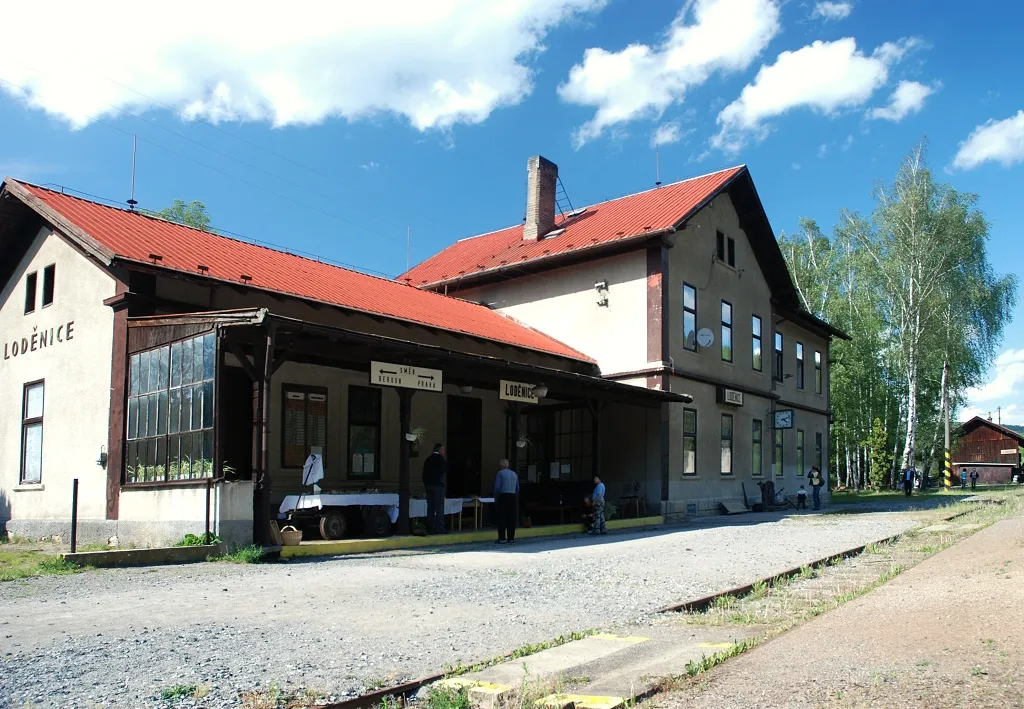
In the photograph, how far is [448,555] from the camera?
12438mm

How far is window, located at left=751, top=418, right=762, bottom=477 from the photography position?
85.4ft

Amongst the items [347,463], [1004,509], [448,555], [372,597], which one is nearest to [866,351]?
[1004,509]

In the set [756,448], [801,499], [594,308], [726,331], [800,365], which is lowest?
[801,499]

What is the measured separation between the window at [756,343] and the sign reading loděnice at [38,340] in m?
18.5

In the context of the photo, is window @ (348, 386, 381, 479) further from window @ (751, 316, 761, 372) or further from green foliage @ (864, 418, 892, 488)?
green foliage @ (864, 418, 892, 488)

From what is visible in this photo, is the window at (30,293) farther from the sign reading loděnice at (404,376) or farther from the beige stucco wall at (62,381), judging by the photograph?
the sign reading loděnice at (404,376)

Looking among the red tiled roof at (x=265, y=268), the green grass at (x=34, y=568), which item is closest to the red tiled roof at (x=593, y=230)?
the red tiled roof at (x=265, y=268)

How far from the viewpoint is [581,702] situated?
4977mm

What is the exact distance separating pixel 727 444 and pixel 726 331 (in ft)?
10.3

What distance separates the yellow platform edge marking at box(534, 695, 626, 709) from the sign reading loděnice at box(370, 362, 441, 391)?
8.79 m

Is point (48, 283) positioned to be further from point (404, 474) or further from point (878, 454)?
point (878, 454)

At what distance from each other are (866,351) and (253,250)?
1221 inches

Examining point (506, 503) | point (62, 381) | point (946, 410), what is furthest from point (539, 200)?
point (946, 410)

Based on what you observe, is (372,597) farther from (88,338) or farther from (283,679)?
(88,338)
